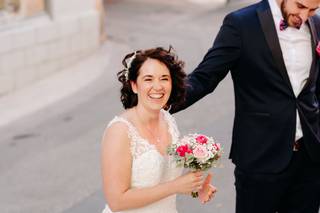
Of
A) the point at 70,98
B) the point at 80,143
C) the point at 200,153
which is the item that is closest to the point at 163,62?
the point at 200,153

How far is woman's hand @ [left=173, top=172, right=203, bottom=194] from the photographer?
123 inches

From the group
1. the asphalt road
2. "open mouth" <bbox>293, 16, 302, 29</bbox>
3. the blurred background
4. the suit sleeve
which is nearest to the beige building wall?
the blurred background

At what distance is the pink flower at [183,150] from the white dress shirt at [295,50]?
33.6 inches

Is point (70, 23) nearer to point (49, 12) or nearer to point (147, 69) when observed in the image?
point (49, 12)

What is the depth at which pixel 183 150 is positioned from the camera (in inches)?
125

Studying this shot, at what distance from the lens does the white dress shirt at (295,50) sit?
361 centimetres

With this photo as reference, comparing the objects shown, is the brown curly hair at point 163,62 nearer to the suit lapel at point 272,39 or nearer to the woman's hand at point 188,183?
the woman's hand at point 188,183

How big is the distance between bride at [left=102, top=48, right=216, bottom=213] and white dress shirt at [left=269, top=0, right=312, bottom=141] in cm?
68

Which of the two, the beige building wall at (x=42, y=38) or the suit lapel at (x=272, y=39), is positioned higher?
the suit lapel at (x=272, y=39)

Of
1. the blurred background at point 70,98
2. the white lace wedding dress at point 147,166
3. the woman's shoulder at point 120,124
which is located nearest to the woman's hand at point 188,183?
the white lace wedding dress at point 147,166

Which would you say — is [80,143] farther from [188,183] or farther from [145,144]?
[188,183]

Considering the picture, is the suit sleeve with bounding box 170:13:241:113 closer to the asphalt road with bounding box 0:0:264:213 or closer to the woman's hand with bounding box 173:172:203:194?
the woman's hand with bounding box 173:172:203:194

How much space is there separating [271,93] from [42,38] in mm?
6834

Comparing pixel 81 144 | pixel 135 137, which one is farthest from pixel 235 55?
pixel 81 144
